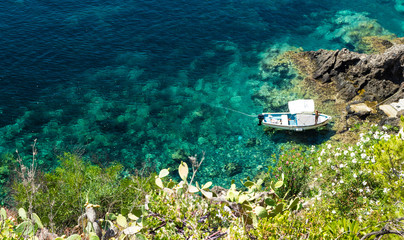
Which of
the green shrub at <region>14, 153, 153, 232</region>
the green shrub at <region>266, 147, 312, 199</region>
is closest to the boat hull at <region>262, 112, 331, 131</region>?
the green shrub at <region>266, 147, 312, 199</region>

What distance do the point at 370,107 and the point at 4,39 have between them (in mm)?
40835


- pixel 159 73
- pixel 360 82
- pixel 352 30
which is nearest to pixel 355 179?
pixel 360 82

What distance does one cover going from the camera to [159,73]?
3747 cm

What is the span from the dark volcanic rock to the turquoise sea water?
4.28 metres

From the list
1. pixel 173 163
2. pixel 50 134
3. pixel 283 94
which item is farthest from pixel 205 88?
pixel 50 134

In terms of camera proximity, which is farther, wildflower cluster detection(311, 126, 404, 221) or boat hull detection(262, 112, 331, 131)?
boat hull detection(262, 112, 331, 131)

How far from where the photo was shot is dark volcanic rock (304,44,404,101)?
32.4m

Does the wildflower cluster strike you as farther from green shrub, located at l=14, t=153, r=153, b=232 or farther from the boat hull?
the boat hull

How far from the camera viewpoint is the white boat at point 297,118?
29.5m

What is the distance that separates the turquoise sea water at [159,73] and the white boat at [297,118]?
3.52 feet

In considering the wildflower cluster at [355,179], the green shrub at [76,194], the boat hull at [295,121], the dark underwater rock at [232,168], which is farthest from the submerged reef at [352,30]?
the green shrub at [76,194]

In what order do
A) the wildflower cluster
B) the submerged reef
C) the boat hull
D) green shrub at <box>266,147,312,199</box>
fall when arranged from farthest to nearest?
the submerged reef
the boat hull
green shrub at <box>266,147,312,199</box>
the wildflower cluster

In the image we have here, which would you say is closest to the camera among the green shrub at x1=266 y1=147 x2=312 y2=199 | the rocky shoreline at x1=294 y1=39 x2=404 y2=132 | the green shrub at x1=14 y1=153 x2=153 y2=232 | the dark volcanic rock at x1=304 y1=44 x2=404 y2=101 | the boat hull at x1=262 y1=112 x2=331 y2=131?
the green shrub at x1=14 y1=153 x2=153 y2=232

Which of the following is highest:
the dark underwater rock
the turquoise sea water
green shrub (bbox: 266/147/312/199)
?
green shrub (bbox: 266/147/312/199)
